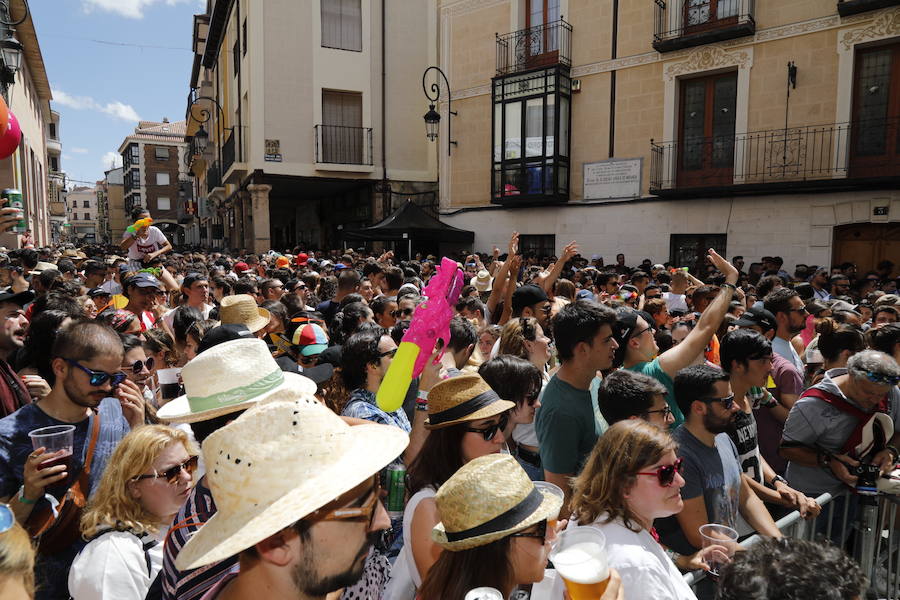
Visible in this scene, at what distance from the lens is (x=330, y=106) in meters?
20.6

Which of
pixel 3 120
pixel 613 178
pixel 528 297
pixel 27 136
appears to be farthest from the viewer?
pixel 27 136

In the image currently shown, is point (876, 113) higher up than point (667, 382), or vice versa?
point (876, 113)

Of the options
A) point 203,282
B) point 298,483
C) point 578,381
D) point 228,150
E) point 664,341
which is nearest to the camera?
point 298,483

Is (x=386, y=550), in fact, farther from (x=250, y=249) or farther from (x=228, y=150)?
(x=228, y=150)

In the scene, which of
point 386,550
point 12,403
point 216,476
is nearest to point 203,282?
point 12,403

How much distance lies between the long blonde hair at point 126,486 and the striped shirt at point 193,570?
0.26 m

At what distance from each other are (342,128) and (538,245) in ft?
27.3

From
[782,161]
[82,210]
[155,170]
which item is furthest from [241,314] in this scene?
→ [82,210]

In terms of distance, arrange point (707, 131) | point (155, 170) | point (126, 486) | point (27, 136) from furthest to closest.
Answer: point (155, 170)
point (27, 136)
point (707, 131)
point (126, 486)

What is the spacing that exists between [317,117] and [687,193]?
12563 millimetres

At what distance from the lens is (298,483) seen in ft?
4.65

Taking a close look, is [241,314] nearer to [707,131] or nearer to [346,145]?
[707,131]

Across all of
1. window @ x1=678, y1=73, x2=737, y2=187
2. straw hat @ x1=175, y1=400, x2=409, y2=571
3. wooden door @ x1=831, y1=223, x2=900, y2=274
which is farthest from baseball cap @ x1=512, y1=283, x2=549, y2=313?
window @ x1=678, y1=73, x2=737, y2=187

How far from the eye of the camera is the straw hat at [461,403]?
2469 millimetres
